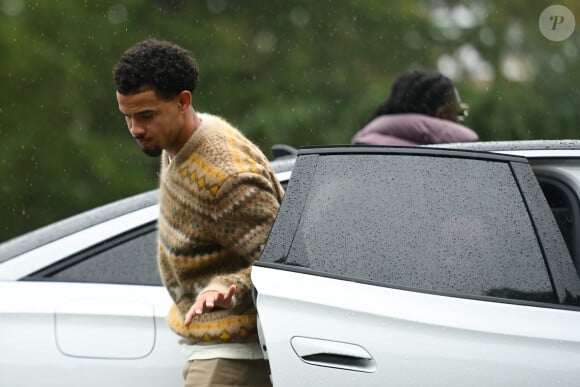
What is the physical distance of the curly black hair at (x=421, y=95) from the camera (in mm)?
4820

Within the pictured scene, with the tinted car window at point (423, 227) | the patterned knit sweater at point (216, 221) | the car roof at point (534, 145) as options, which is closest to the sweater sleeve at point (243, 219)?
the patterned knit sweater at point (216, 221)

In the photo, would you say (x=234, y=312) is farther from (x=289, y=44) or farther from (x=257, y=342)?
(x=289, y=44)

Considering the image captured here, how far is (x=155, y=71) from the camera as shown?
10.1 ft

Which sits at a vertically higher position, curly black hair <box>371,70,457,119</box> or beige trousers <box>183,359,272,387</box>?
curly black hair <box>371,70,457,119</box>

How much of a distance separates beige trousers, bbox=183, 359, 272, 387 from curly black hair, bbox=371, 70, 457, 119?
1953 millimetres

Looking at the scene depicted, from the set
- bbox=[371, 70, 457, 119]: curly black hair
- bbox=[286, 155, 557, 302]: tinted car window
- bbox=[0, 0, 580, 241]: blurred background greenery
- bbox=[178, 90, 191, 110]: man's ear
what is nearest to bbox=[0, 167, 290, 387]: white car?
bbox=[178, 90, 191, 110]: man's ear

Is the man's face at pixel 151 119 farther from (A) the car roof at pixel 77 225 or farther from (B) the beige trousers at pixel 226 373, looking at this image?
(A) the car roof at pixel 77 225

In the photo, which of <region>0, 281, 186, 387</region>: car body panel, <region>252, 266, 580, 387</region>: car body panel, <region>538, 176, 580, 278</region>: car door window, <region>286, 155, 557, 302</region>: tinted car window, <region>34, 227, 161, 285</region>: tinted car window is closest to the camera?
<region>252, 266, 580, 387</region>: car body panel

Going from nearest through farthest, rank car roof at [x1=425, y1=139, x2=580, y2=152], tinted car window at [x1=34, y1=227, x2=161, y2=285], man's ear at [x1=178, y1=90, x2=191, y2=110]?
1. man's ear at [x1=178, y1=90, x2=191, y2=110]
2. car roof at [x1=425, y1=139, x2=580, y2=152]
3. tinted car window at [x1=34, y1=227, x2=161, y2=285]

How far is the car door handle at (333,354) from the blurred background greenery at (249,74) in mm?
6336

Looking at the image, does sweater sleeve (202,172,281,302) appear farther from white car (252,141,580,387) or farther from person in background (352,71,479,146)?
person in background (352,71,479,146)

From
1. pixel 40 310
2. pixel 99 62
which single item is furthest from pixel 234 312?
pixel 99 62

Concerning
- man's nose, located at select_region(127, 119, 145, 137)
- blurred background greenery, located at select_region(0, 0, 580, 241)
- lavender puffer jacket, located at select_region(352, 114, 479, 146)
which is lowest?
man's nose, located at select_region(127, 119, 145, 137)

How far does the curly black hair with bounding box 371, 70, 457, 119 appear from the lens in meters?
4.82
